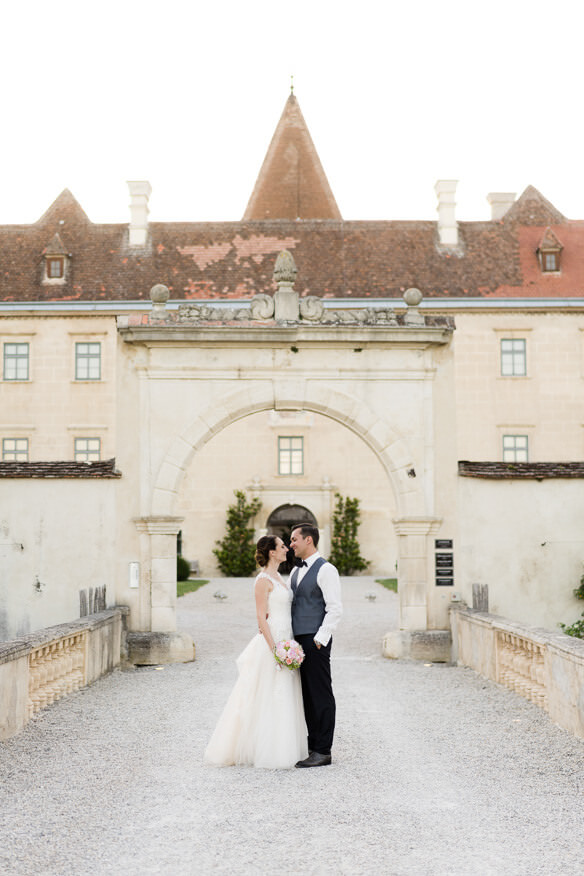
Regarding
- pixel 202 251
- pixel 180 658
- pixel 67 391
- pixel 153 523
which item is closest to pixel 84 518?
pixel 153 523

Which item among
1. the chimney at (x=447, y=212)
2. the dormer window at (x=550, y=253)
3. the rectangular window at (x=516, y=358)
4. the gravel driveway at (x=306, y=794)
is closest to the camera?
the gravel driveway at (x=306, y=794)

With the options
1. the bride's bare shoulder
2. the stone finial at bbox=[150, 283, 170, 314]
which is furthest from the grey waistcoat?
the stone finial at bbox=[150, 283, 170, 314]

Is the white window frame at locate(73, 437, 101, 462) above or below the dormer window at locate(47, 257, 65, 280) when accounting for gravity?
below

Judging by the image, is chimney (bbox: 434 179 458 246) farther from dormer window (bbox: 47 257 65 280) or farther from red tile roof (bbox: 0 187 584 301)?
dormer window (bbox: 47 257 65 280)

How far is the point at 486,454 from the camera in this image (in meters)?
29.6

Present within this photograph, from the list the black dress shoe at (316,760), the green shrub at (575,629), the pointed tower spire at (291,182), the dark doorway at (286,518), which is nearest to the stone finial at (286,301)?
the green shrub at (575,629)

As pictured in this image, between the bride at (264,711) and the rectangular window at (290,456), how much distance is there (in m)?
27.2

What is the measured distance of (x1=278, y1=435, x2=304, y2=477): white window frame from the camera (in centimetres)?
3444

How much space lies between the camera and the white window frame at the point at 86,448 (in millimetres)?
29672

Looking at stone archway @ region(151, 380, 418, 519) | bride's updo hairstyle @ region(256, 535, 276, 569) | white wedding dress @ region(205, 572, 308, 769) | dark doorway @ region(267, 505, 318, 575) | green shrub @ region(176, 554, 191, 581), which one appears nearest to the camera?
white wedding dress @ region(205, 572, 308, 769)

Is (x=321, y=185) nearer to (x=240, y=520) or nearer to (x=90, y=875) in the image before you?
(x=240, y=520)

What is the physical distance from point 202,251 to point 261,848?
91.1 ft

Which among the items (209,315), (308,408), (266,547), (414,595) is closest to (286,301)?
(209,315)

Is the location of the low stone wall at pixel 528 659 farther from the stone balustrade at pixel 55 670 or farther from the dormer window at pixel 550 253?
the dormer window at pixel 550 253
